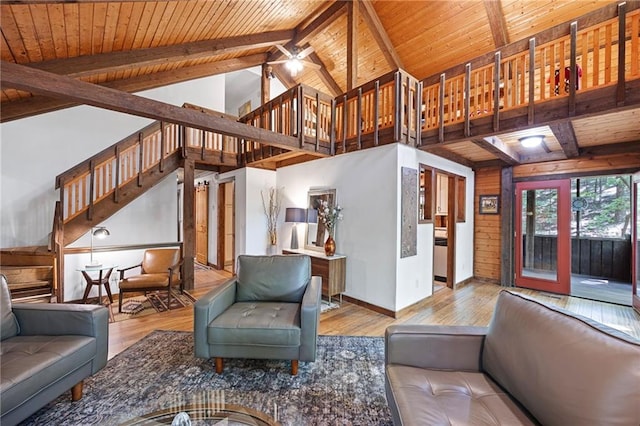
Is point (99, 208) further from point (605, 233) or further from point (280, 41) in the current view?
point (605, 233)

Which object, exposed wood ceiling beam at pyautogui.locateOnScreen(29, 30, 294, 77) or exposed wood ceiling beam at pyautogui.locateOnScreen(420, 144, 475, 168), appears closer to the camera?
exposed wood ceiling beam at pyautogui.locateOnScreen(29, 30, 294, 77)

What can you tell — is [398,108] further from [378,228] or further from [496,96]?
[378,228]

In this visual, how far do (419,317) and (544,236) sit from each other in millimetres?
3248

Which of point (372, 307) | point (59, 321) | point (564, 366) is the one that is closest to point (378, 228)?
point (372, 307)

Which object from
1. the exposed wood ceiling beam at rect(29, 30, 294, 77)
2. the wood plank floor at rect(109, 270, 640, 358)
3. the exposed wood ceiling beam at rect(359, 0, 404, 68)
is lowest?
the wood plank floor at rect(109, 270, 640, 358)

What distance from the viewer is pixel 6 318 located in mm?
1939

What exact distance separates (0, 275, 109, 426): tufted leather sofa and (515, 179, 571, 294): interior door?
253 inches

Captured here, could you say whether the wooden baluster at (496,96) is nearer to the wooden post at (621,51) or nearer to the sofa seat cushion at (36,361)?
the wooden post at (621,51)

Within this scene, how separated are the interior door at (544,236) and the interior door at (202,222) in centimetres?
730

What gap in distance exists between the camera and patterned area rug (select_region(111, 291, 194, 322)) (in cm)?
378

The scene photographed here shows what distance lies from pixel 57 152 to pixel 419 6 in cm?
697

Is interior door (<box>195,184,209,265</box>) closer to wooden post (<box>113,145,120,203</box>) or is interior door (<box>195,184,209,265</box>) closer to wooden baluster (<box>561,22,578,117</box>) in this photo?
wooden post (<box>113,145,120,203</box>)

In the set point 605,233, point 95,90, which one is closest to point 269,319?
point 95,90

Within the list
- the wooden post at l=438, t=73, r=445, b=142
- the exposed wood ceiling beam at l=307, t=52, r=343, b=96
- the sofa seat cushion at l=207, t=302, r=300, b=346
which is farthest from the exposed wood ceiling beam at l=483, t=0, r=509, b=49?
the sofa seat cushion at l=207, t=302, r=300, b=346
